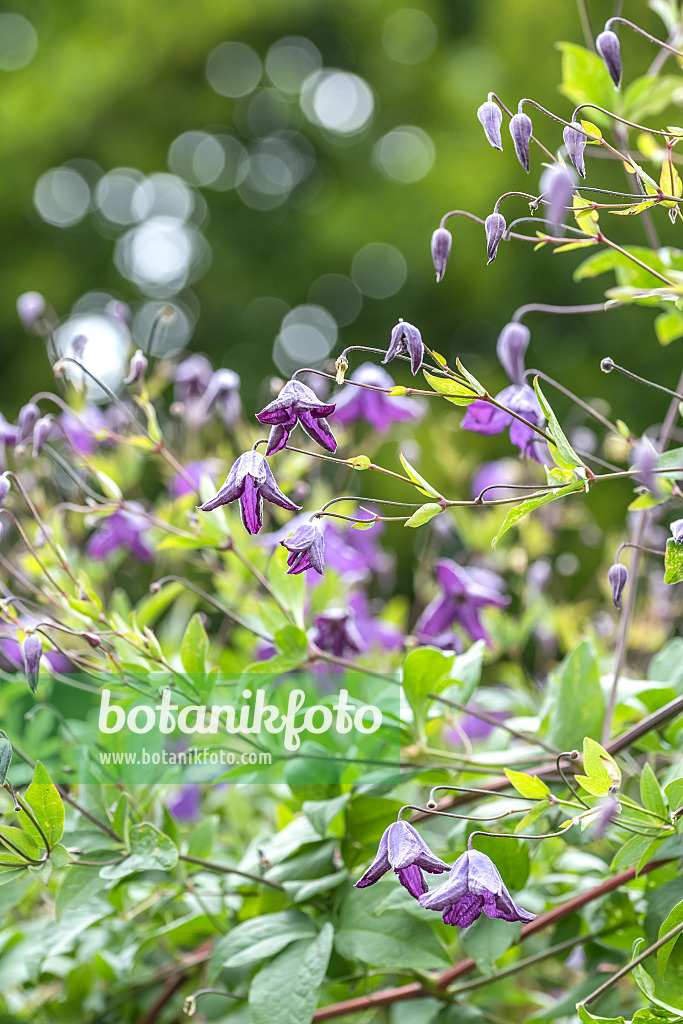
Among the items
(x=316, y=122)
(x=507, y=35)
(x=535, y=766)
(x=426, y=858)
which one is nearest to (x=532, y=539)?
(x=535, y=766)

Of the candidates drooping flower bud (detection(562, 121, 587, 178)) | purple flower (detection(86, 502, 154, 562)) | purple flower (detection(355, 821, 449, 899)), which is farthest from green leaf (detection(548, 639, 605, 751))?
purple flower (detection(86, 502, 154, 562))

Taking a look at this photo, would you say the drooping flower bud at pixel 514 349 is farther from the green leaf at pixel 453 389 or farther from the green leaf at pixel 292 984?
the green leaf at pixel 292 984

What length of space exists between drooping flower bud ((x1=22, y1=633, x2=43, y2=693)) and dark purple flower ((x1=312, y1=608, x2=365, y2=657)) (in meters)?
0.24

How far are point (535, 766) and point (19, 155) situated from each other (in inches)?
178

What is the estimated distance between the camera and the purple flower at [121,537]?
3.16ft

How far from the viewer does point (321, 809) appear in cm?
65

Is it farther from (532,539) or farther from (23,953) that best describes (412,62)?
(23,953)

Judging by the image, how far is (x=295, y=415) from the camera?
1.70 feet

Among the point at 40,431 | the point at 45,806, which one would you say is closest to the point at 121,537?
the point at 40,431

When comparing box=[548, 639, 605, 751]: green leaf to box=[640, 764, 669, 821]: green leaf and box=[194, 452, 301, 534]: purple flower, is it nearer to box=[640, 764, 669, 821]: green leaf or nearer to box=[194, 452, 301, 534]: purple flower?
box=[640, 764, 669, 821]: green leaf

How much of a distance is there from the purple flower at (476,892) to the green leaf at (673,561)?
0.59 ft

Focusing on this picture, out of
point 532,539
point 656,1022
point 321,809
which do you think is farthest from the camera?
point 532,539

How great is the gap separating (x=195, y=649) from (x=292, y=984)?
22cm

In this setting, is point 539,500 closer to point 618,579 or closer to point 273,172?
point 618,579
